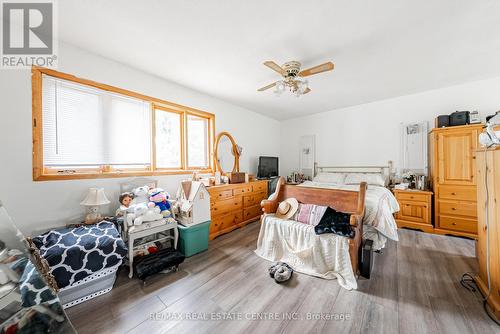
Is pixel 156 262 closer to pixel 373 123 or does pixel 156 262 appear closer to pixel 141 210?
pixel 141 210

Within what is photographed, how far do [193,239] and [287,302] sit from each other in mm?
1401

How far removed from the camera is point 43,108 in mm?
1842

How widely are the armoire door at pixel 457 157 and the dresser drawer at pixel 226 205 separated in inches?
140

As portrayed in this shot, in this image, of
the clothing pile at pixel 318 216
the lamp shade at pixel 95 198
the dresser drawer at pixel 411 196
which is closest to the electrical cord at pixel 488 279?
the clothing pile at pixel 318 216

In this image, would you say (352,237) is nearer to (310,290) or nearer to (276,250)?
(310,290)

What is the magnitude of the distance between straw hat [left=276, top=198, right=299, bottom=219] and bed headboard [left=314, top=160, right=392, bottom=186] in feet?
8.47

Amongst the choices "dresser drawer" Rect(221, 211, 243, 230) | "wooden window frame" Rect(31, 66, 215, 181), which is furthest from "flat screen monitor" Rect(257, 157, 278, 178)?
"wooden window frame" Rect(31, 66, 215, 181)

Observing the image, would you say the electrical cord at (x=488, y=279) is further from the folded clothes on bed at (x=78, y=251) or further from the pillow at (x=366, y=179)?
the folded clothes on bed at (x=78, y=251)

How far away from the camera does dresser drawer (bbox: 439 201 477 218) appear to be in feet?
9.16

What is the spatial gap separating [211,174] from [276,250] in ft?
6.19

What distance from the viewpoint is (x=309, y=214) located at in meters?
2.25

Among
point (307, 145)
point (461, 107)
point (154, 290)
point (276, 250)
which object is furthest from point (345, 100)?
point (154, 290)

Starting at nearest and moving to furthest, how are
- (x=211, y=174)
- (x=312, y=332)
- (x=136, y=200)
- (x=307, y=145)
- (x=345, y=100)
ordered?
(x=312, y=332), (x=136, y=200), (x=211, y=174), (x=345, y=100), (x=307, y=145)
